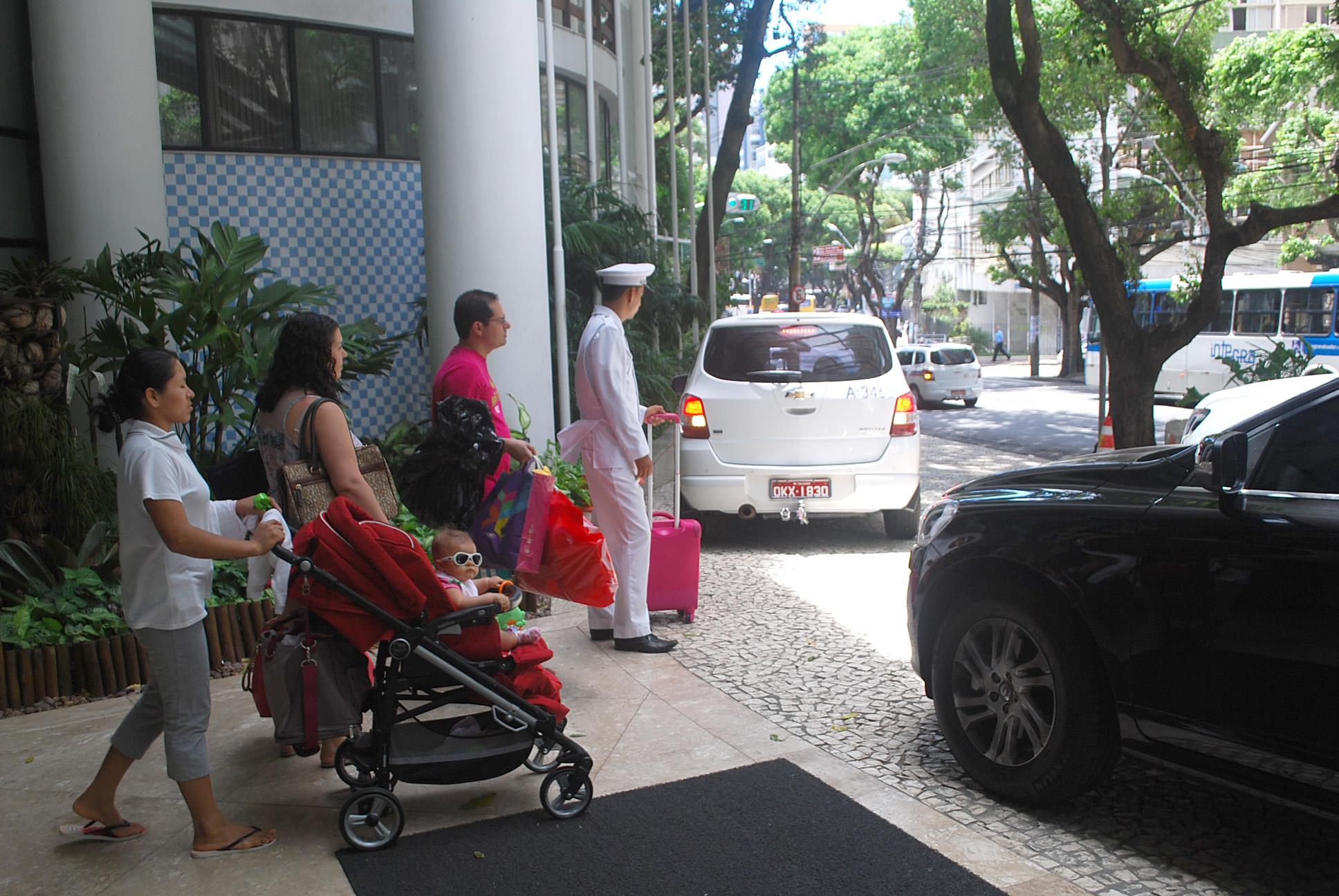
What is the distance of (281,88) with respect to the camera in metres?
→ 9.80

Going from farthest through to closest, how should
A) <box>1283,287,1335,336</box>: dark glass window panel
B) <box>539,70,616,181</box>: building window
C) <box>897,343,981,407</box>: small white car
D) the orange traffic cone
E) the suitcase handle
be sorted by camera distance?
<box>897,343,981,407</box>: small white car → <box>1283,287,1335,336</box>: dark glass window panel → <box>539,70,616,181</box>: building window → the orange traffic cone → the suitcase handle

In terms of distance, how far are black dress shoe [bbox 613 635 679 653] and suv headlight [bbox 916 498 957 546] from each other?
5.76 ft

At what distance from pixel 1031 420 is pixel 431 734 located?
21.5 metres

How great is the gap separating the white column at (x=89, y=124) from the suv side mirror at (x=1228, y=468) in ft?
24.5

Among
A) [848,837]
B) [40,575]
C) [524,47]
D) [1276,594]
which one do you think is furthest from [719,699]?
[524,47]

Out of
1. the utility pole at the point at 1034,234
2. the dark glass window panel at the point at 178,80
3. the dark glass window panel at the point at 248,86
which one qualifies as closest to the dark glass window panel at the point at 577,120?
the dark glass window panel at the point at 248,86

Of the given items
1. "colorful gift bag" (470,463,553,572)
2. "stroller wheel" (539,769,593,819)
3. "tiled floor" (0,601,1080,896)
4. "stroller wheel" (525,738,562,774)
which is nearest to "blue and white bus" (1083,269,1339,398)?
"tiled floor" (0,601,1080,896)

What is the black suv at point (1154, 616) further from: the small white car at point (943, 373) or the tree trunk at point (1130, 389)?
the small white car at point (943, 373)

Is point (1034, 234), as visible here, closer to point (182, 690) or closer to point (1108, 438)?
point (1108, 438)

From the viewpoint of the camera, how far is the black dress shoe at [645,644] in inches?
235

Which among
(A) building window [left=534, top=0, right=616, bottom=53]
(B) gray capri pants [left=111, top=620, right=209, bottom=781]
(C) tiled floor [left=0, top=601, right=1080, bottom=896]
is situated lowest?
(C) tiled floor [left=0, top=601, right=1080, bottom=896]

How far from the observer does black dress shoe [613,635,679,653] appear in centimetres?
596

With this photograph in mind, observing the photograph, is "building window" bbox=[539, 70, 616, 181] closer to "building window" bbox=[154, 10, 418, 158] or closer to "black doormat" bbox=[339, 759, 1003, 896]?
"building window" bbox=[154, 10, 418, 158]

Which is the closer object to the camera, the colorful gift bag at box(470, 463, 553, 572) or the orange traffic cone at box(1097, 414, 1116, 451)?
the colorful gift bag at box(470, 463, 553, 572)
